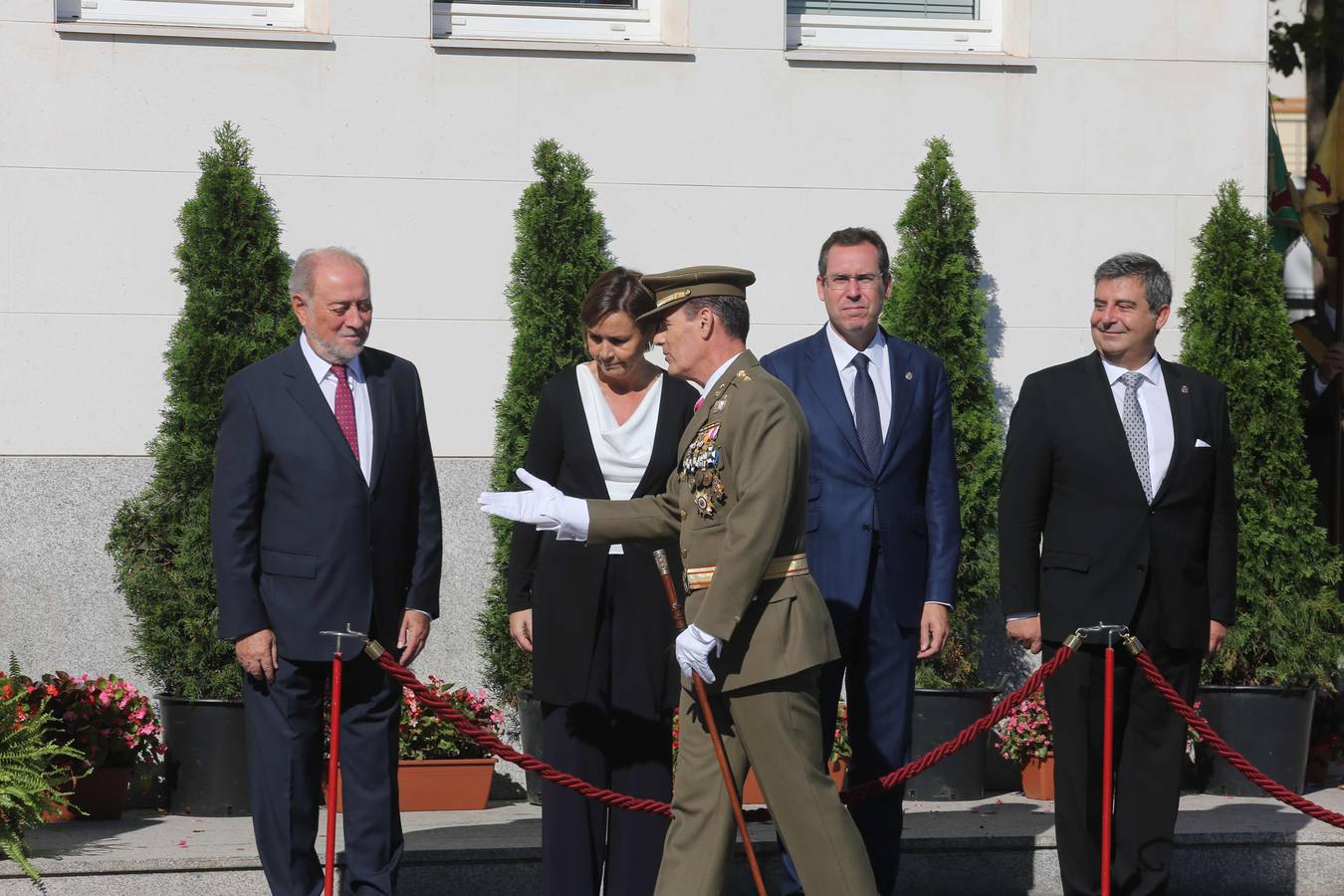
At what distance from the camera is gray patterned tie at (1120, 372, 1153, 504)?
6.01 metres

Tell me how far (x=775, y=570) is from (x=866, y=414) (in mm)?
1209

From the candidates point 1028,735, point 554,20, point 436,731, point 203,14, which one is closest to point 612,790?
point 436,731

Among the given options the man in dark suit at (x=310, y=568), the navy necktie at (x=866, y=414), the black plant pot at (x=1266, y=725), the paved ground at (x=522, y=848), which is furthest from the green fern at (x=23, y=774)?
the black plant pot at (x=1266, y=725)

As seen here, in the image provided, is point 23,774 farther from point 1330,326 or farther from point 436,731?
point 1330,326

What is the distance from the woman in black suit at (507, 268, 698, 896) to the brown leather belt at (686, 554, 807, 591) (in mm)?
749

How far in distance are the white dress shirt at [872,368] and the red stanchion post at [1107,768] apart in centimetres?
103

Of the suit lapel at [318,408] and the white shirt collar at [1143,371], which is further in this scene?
the white shirt collar at [1143,371]

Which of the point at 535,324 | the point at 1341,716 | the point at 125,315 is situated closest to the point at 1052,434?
the point at 535,324

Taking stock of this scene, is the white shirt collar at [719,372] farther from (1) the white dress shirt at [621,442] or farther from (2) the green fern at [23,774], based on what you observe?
(2) the green fern at [23,774]

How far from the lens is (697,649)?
475cm

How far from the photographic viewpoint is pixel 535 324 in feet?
27.2

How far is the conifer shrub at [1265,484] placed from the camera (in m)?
8.12

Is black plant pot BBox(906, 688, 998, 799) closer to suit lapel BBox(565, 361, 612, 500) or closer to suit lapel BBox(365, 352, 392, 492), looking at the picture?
suit lapel BBox(565, 361, 612, 500)

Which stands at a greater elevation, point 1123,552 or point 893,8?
point 893,8
